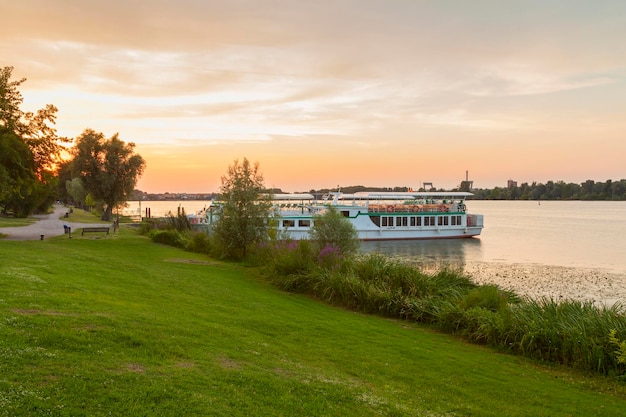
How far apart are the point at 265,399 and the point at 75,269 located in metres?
10.2

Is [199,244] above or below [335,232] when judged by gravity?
below

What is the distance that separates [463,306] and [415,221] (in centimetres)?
4271

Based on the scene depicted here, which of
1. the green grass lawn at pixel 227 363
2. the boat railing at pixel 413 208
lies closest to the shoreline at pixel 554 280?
the green grass lawn at pixel 227 363

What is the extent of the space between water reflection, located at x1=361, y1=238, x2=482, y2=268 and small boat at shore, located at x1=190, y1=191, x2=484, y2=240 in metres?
1.22

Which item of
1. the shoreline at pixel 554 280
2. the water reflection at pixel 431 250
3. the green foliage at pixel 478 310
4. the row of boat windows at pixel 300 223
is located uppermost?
the row of boat windows at pixel 300 223

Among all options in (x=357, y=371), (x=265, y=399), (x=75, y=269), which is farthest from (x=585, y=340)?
(x=75, y=269)

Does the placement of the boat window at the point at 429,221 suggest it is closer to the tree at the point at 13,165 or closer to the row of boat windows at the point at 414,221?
the row of boat windows at the point at 414,221

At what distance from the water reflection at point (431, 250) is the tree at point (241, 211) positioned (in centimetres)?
1348

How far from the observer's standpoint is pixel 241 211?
2519 centimetres

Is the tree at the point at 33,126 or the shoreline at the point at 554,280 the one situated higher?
the tree at the point at 33,126

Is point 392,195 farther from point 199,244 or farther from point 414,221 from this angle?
point 199,244

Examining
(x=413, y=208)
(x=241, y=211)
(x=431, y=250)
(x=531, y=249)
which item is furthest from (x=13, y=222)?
(x=531, y=249)

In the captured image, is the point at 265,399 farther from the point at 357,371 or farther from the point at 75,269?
the point at 75,269

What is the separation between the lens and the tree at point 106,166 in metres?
46.8
